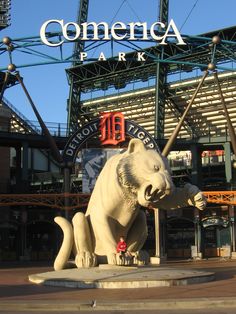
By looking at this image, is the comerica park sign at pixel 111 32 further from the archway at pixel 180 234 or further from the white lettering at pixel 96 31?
the archway at pixel 180 234

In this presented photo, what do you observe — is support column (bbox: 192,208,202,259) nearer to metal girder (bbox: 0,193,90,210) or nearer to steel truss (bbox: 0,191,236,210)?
steel truss (bbox: 0,191,236,210)

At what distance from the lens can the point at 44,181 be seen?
5562 cm

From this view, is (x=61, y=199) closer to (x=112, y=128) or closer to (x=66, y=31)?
(x=112, y=128)

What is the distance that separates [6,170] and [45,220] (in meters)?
10.8

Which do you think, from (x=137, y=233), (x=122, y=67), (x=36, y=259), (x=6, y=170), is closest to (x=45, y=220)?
(x=36, y=259)

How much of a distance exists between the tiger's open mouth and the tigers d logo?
23026 millimetres

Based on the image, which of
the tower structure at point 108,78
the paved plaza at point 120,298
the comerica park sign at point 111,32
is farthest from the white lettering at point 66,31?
the paved plaza at point 120,298

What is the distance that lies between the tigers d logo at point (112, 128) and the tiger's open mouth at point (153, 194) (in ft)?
75.5

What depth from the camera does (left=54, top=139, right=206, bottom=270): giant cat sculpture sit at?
16750 millimetres

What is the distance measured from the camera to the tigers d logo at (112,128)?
1553 inches

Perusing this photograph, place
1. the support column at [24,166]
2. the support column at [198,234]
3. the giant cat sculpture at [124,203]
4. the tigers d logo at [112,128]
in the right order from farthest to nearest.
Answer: the support column at [24,166] → the support column at [198,234] → the tigers d logo at [112,128] → the giant cat sculpture at [124,203]

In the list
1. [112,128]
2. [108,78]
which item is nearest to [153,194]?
[112,128]

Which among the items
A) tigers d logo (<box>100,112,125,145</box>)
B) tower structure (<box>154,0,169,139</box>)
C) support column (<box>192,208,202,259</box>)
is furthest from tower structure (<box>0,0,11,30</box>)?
support column (<box>192,208,202,259</box>)

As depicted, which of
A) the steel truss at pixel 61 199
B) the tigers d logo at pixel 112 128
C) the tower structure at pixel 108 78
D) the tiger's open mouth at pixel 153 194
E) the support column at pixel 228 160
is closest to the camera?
the tiger's open mouth at pixel 153 194
